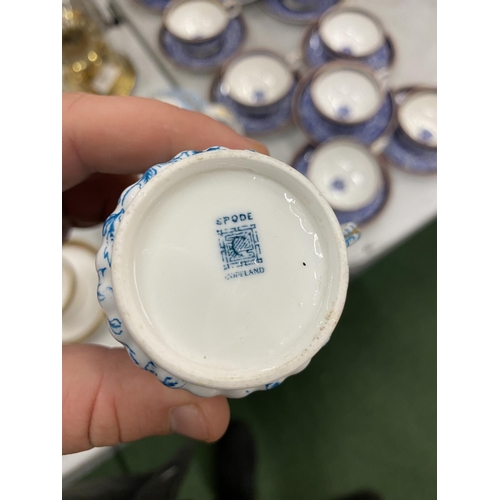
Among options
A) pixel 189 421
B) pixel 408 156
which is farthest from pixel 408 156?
pixel 189 421

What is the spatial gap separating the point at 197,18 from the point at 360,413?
1119 millimetres

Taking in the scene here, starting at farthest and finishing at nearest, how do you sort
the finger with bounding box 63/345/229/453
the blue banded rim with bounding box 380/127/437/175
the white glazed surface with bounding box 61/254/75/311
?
the blue banded rim with bounding box 380/127/437/175, the white glazed surface with bounding box 61/254/75/311, the finger with bounding box 63/345/229/453

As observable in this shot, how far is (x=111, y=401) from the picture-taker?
0.51 metres

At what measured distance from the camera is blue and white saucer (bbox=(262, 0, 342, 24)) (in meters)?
0.95

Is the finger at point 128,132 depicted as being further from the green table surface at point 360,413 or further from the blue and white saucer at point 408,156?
the green table surface at point 360,413

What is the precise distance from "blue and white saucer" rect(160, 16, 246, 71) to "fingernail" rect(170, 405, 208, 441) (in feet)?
2.39

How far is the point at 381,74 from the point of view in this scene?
931mm

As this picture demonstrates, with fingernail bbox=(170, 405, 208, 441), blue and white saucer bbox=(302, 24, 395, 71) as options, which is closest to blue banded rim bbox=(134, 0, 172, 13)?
blue and white saucer bbox=(302, 24, 395, 71)

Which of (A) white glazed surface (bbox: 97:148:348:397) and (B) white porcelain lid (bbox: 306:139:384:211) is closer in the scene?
(A) white glazed surface (bbox: 97:148:348:397)

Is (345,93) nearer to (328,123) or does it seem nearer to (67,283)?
(328,123)

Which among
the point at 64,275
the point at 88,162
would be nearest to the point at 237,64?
the point at 88,162

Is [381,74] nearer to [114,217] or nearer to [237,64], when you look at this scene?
[237,64]

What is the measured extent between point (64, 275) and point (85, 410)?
320 mm

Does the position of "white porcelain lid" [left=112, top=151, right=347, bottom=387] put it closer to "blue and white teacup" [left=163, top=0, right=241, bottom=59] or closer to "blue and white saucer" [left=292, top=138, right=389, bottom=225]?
"blue and white saucer" [left=292, top=138, right=389, bottom=225]
